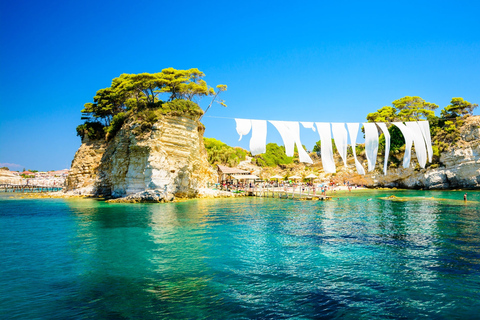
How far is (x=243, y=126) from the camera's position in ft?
44.5

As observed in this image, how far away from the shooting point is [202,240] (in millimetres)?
11352

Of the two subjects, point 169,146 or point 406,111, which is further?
point 406,111

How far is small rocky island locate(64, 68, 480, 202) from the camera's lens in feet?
91.6

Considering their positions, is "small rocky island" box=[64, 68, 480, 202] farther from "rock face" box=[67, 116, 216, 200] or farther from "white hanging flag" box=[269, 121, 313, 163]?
"white hanging flag" box=[269, 121, 313, 163]

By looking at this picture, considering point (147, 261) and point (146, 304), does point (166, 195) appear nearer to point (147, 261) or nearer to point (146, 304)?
point (147, 261)

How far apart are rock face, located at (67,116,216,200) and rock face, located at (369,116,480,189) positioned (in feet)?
110

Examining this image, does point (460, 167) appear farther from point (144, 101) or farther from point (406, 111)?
point (144, 101)

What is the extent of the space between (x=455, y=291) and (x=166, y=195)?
2443cm

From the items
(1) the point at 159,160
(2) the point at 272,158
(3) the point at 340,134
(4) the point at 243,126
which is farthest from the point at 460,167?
(2) the point at 272,158

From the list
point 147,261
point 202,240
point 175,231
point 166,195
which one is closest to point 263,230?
point 202,240

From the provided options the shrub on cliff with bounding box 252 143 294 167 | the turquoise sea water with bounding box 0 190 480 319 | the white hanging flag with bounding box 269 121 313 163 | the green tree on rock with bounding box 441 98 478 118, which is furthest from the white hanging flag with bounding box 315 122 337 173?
the shrub on cliff with bounding box 252 143 294 167

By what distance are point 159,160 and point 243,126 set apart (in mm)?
15639

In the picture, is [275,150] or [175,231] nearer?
[175,231]

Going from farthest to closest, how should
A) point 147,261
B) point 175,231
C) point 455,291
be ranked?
point 175,231 < point 147,261 < point 455,291
